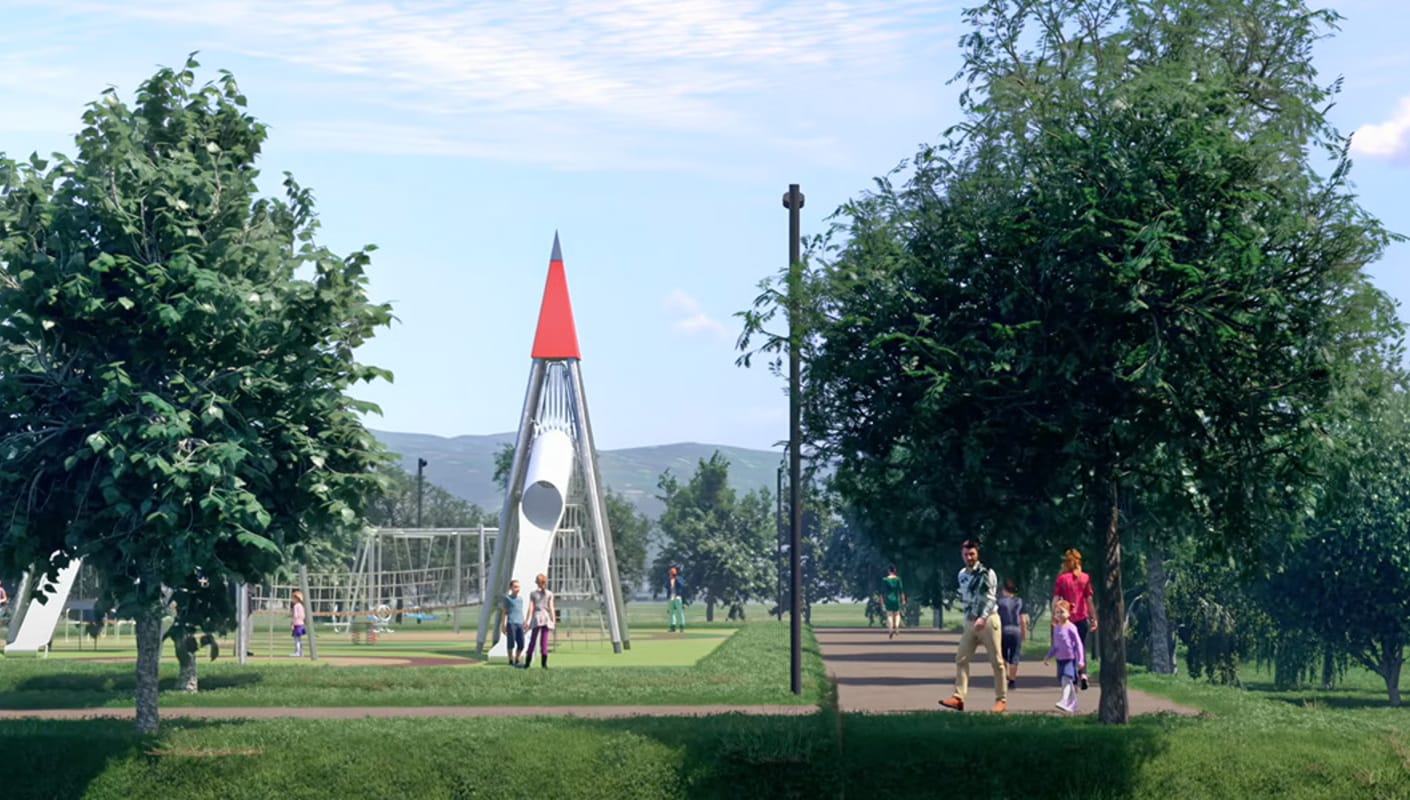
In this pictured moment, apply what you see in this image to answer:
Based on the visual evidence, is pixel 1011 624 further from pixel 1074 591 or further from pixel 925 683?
pixel 925 683

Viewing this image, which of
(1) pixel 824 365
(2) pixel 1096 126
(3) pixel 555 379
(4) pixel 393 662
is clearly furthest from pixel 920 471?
(3) pixel 555 379

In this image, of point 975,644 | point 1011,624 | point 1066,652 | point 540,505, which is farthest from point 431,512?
point 975,644

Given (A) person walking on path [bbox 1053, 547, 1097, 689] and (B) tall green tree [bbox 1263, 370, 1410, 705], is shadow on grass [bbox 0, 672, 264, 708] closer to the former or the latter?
(A) person walking on path [bbox 1053, 547, 1097, 689]

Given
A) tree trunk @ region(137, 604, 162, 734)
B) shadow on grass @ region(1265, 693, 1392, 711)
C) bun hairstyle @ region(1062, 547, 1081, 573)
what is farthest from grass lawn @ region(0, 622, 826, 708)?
shadow on grass @ region(1265, 693, 1392, 711)

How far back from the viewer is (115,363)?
50.1 ft

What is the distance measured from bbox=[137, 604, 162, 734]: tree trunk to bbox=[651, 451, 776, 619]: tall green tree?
239ft

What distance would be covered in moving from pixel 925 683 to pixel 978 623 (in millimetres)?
10002

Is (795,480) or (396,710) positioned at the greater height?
(795,480)

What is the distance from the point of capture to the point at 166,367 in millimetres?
15945

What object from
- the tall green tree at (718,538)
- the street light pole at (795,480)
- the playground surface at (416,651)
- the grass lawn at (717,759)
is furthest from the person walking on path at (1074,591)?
the tall green tree at (718,538)

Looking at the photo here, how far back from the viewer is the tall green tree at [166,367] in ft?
49.9

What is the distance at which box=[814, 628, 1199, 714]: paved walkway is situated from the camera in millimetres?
22125

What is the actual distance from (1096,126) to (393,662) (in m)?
24.6

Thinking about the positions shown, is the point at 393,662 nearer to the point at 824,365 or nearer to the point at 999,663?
the point at 999,663
